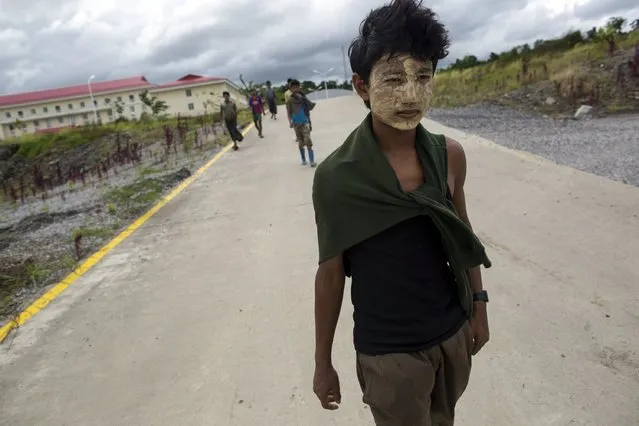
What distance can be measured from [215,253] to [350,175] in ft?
11.7

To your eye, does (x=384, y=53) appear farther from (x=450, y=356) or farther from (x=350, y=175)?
(x=450, y=356)

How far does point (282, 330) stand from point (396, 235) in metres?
2.01

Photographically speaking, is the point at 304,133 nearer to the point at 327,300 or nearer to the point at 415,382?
the point at 327,300

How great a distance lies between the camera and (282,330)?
3.09 meters

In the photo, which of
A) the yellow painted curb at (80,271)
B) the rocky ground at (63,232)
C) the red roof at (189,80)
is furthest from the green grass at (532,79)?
the red roof at (189,80)

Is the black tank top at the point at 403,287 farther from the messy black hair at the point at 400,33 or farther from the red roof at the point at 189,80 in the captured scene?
the red roof at the point at 189,80

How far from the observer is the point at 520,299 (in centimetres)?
313

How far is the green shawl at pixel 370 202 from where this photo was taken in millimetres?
1238

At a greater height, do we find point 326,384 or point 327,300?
point 327,300

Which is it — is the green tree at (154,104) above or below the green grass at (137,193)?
above

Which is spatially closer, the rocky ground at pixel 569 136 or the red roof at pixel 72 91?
the rocky ground at pixel 569 136

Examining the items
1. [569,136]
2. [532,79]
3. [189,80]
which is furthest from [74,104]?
[569,136]

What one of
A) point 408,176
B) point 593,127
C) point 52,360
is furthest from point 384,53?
point 593,127

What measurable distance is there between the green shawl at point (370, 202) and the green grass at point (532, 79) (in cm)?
1281
